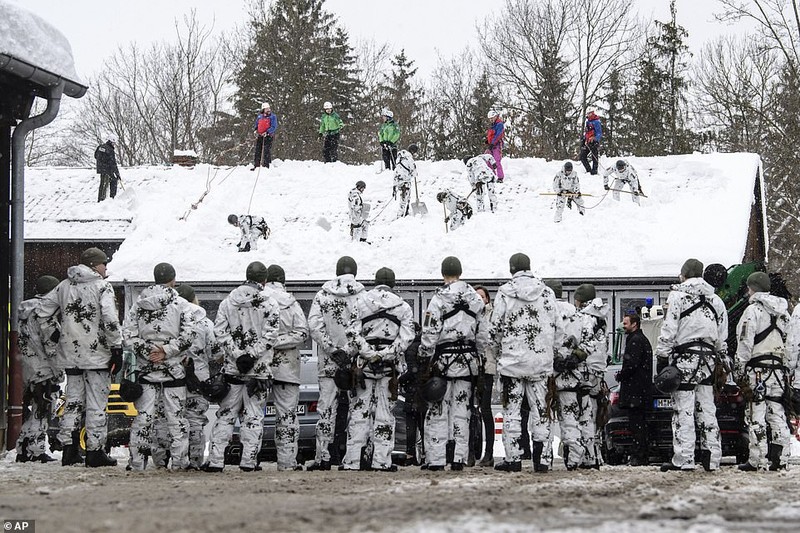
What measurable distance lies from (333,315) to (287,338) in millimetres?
507

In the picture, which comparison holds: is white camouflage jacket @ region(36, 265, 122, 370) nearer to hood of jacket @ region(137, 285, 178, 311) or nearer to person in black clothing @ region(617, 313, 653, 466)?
hood of jacket @ region(137, 285, 178, 311)

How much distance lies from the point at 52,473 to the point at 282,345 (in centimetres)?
233

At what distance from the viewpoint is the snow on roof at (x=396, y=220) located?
2600 centimetres

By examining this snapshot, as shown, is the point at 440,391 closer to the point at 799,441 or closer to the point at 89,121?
the point at 799,441

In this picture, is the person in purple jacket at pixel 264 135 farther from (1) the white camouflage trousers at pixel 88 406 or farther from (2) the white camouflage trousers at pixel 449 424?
(2) the white camouflage trousers at pixel 449 424

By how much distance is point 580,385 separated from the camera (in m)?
11.5

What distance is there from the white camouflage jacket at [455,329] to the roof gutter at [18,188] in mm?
4327

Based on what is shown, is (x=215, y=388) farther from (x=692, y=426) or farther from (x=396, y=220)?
(x=396, y=220)

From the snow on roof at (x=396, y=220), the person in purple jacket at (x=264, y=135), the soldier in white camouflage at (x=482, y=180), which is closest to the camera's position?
the snow on roof at (x=396, y=220)

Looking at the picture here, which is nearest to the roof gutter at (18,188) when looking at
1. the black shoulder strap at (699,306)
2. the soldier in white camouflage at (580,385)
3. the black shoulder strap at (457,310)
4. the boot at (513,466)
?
the black shoulder strap at (457,310)

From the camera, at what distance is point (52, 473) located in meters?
10.0

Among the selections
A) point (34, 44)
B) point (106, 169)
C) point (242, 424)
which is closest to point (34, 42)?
point (34, 44)

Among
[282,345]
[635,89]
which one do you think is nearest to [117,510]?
[282,345]

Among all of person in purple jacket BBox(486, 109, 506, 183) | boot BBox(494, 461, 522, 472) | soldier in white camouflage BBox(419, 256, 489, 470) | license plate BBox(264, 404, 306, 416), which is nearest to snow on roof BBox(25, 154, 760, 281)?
person in purple jacket BBox(486, 109, 506, 183)
